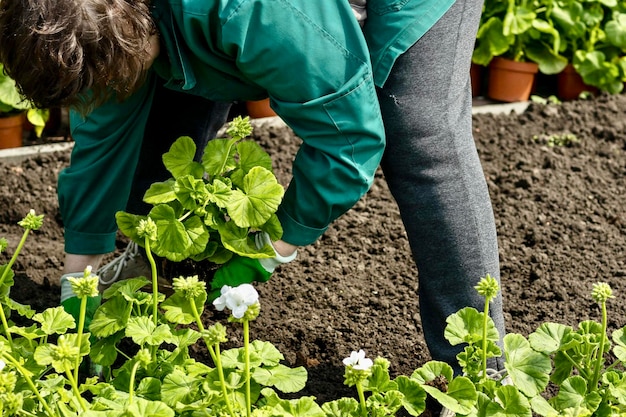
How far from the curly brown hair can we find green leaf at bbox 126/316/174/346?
45 cm

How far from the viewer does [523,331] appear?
8.79 feet

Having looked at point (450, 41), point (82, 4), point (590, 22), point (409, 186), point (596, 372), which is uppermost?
point (82, 4)

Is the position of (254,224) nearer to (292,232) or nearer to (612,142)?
(292,232)

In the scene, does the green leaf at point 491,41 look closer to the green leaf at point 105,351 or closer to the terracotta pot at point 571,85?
the terracotta pot at point 571,85

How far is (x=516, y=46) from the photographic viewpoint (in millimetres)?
4145

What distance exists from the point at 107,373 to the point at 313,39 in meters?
0.90

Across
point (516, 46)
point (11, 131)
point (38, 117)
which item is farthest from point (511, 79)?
point (11, 131)

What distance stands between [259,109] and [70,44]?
2274mm

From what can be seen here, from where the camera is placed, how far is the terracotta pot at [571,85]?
164 inches

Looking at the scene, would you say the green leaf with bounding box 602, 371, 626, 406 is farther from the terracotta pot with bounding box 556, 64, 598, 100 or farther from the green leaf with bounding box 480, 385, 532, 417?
the terracotta pot with bounding box 556, 64, 598, 100

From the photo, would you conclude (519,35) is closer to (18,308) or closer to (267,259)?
(267,259)

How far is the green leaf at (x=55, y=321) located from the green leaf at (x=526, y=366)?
2.80 feet

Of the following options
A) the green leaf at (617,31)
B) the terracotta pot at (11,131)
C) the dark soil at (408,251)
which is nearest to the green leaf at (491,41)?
the dark soil at (408,251)

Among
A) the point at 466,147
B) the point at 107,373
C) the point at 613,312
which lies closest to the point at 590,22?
the point at 613,312
